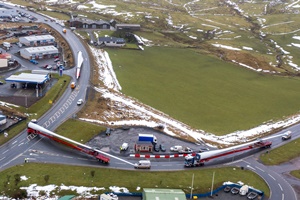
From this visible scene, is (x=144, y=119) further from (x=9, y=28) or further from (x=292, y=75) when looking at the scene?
(x=9, y=28)

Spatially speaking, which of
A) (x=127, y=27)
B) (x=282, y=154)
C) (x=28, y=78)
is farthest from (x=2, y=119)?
(x=127, y=27)

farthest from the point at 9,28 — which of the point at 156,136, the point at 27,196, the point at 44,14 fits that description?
the point at 27,196

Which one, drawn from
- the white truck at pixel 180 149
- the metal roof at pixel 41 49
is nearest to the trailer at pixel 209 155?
the white truck at pixel 180 149

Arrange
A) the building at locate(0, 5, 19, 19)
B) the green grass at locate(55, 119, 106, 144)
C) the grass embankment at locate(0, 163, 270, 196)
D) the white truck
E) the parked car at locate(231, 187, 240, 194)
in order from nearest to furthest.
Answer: the grass embankment at locate(0, 163, 270, 196) → the parked car at locate(231, 187, 240, 194) → the white truck → the green grass at locate(55, 119, 106, 144) → the building at locate(0, 5, 19, 19)

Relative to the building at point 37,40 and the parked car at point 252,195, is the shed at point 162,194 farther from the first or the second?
the building at point 37,40

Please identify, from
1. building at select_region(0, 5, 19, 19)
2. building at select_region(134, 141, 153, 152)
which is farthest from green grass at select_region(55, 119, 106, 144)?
building at select_region(0, 5, 19, 19)

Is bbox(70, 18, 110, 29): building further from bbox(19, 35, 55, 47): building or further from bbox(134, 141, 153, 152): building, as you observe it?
bbox(134, 141, 153, 152): building

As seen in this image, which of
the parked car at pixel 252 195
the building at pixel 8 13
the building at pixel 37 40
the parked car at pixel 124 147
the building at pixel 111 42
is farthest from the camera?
the building at pixel 8 13
